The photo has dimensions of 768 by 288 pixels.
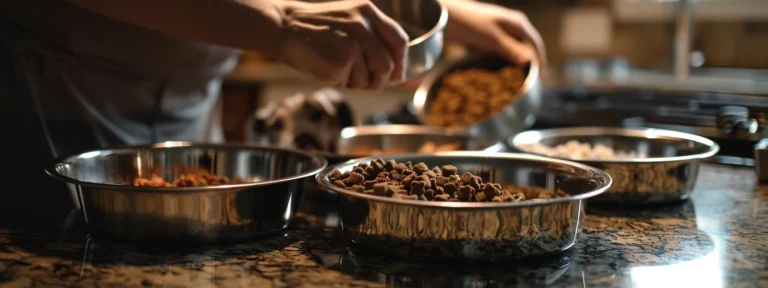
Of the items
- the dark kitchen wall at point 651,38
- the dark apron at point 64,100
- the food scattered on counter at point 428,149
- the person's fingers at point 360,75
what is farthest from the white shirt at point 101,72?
the dark kitchen wall at point 651,38

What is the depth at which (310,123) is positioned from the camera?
2.10m

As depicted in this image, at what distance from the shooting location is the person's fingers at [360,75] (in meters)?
1.25

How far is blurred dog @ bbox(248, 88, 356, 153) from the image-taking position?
2.07 metres

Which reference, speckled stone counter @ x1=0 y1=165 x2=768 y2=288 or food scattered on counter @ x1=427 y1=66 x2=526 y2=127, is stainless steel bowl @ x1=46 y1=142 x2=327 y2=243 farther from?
food scattered on counter @ x1=427 y1=66 x2=526 y2=127

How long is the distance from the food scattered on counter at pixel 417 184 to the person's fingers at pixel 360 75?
0.59ft

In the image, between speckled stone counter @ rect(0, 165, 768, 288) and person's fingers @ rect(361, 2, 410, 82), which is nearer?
speckled stone counter @ rect(0, 165, 768, 288)

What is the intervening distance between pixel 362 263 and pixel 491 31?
3.28 ft

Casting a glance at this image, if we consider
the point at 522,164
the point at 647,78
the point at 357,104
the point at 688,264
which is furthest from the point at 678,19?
the point at 688,264

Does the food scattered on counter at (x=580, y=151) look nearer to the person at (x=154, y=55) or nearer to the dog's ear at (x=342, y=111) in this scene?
the person at (x=154, y=55)

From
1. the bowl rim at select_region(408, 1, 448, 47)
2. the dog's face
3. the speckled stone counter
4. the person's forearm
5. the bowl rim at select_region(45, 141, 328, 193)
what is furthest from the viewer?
the dog's face

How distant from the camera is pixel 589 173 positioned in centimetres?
119

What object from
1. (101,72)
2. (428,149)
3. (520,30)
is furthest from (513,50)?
(101,72)

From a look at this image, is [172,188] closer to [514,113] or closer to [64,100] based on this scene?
[64,100]

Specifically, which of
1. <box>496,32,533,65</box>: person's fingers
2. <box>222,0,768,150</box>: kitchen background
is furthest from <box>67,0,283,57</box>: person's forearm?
<box>222,0,768,150</box>: kitchen background
